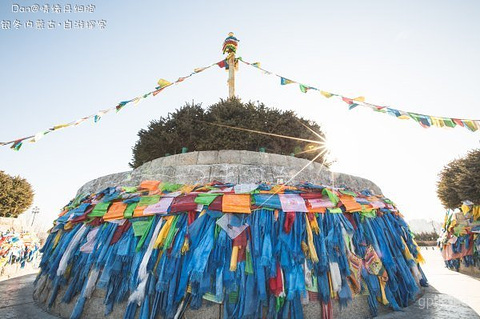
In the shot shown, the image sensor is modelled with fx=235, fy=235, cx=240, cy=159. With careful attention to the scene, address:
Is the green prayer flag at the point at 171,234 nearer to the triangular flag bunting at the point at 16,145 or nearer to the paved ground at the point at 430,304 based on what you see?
the paved ground at the point at 430,304

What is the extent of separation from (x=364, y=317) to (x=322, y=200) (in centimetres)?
157

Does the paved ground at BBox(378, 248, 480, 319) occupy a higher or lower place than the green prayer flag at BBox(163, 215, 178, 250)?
lower

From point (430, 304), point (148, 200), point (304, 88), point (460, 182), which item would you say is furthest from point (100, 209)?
point (460, 182)

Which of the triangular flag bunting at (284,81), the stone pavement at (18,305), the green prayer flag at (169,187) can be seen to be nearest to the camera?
the stone pavement at (18,305)

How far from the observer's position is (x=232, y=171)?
381cm

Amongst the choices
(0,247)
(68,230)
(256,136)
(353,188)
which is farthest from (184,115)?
(0,247)

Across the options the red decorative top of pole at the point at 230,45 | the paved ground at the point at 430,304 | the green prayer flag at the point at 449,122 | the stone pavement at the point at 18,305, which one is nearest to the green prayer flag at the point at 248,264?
the paved ground at the point at 430,304

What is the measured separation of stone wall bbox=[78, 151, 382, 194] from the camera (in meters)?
3.82

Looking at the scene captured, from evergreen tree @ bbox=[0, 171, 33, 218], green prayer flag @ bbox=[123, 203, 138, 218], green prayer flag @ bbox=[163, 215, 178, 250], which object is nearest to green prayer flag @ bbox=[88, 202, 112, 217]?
green prayer flag @ bbox=[123, 203, 138, 218]

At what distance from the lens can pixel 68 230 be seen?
4.12m

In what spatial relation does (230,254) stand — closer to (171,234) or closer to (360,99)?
(171,234)

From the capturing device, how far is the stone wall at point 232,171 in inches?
150

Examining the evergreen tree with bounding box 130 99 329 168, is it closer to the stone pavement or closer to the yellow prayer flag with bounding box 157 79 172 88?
the yellow prayer flag with bounding box 157 79 172 88

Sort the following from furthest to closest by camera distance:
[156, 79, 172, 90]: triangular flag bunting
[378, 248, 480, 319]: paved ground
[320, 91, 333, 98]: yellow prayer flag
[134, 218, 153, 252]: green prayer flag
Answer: [156, 79, 172, 90]: triangular flag bunting → [320, 91, 333, 98]: yellow prayer flag → [378, 248, 480, 319]: paved ground → [134, 218, 153, 252]: green prayer flag
